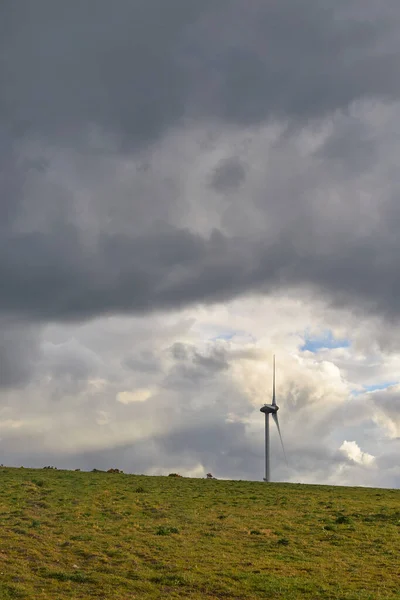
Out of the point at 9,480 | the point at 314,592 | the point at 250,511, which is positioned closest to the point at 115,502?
the point at 250,511

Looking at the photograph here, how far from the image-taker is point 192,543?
4766 centimetres

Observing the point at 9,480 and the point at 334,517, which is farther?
the point at 9,480

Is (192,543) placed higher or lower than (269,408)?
lower

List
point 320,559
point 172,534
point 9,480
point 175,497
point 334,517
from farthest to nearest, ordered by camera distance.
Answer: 1. point 9,480
2. point 175,497
3. point 334,517
4. point 172,534
5. point 320,559

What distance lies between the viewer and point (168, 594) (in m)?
35.7

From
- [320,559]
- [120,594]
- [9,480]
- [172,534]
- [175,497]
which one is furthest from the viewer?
[9,480]

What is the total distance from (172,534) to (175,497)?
20.6 metres

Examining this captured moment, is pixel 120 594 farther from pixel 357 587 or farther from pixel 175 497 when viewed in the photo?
pixel 175 497

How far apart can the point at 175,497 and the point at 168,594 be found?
3542cm

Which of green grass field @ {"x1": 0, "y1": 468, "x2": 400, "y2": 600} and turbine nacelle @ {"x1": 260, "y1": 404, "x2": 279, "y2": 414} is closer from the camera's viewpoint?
green grass field @ {"x1": 0, "y1": 468, "x2": 400, "y2": 600}

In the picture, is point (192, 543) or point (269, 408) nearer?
point (192, 543)

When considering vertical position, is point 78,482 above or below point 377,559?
above

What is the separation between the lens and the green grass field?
37.0 metres

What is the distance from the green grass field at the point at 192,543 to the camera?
3697 cm
